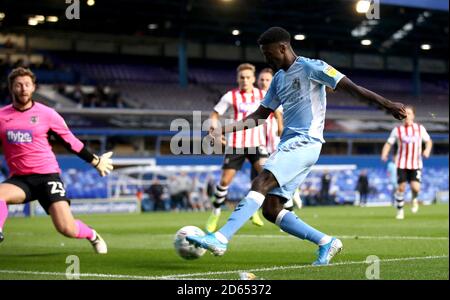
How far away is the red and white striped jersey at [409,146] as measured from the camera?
74.2ft

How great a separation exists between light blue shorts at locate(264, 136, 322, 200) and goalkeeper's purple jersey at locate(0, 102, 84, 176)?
260 centimetres

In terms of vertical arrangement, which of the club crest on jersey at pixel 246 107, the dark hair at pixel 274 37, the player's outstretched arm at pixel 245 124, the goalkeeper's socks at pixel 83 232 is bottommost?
the goalkeeper's socks at pixel 83 232

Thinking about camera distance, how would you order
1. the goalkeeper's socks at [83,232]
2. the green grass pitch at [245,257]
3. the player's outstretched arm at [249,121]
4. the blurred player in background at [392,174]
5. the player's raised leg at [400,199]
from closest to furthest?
the green grass pitch at [245,257] → the player's outstretched arm at [249,121] → the goalkeeper's socks at [83,232] → the player's raised leg at [400,199] → the blurred player in background at [392,174]

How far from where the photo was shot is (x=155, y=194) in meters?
38.1

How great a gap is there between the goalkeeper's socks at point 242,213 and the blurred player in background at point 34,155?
2.25 meters

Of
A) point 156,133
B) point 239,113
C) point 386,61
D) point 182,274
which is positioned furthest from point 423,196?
point 182,274

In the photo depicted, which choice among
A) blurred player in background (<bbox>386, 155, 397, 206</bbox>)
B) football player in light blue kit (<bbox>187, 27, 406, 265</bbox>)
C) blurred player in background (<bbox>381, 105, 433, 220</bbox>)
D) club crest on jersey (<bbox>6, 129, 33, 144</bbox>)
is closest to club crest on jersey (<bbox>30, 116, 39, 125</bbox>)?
club crest on jersey (<bbox>6, 129, 33, 144</bbox>)

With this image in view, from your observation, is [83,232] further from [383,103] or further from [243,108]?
[243,108]

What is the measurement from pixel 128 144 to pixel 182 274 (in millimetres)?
36928

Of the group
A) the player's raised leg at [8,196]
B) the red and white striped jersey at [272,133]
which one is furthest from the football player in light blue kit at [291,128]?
the red and white striped jersey at [272,133]

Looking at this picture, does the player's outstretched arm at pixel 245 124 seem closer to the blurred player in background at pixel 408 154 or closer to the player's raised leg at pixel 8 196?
the player's raised leg at pixel 8 196

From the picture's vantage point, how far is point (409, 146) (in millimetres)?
22531

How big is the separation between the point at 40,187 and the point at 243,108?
18.5 feet

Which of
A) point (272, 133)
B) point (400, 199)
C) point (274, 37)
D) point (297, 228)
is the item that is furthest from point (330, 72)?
point (400, 199)
